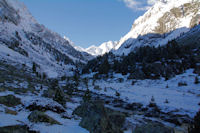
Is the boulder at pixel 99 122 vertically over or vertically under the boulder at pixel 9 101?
under

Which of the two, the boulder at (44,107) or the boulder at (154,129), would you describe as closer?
the boulder at (154,129)

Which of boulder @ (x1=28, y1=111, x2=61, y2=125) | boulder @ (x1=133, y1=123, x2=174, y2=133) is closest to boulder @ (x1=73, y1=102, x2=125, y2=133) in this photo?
boulder @ (x1=133, y1=123, x2=174, y2=133)

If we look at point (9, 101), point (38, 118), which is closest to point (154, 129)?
point (38, 118)

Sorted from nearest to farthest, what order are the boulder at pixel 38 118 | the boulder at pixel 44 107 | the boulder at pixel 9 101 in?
1. the boulder at pixel 38 118
2. the boulder at pixel 9 101
3. the boulder at pixel 44 107

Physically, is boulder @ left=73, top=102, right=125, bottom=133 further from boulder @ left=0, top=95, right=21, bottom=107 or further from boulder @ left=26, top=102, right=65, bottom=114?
boulder @ left=0, top=95, right=21, bottom=107

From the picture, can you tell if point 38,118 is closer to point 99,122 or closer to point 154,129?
point 99,122

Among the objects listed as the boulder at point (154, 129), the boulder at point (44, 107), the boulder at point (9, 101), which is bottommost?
the boulder at point (154, 129)

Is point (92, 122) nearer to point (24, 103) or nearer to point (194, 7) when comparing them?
point (24, 103)

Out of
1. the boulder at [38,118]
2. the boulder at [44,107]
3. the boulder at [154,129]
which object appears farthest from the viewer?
the boulder at [44,107]

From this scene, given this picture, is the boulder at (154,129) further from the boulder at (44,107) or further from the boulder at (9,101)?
the boulder at (9,101)

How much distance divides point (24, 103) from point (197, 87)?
29.6 m

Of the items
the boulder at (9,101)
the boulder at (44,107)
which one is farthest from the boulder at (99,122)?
the boulder at (9,101)

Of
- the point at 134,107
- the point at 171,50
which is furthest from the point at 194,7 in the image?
the point at 134,107

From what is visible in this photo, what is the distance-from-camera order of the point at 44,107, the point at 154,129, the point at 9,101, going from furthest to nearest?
the point at 44,107 < the point at 9,101 < the point at 154,129
